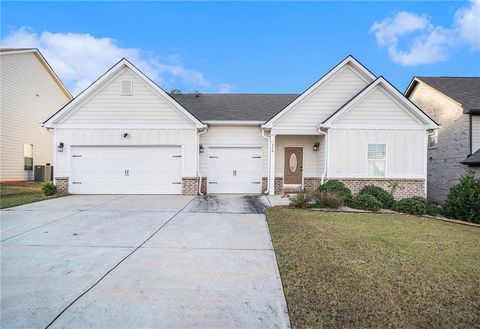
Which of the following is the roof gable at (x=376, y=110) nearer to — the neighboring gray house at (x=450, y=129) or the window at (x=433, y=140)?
the neighboring gray house at (x=450, y=129)

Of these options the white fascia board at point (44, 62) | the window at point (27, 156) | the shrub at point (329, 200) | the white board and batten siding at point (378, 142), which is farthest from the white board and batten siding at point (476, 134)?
the white fascia board at point (44, 62)

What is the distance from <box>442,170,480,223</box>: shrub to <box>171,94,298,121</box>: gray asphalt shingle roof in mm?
8107

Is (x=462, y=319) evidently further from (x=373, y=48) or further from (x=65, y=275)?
(x=373, y=48)

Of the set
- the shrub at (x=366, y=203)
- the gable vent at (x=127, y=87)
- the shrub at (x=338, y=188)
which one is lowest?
the shrub at (x=366, y=203)

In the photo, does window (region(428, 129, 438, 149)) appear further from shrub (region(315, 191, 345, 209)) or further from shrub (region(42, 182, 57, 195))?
shrub (region(42, 182, 57, 195))

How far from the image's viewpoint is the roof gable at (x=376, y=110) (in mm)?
11148

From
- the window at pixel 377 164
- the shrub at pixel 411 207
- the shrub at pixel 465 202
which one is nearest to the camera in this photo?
the shrub at pixel 465 202

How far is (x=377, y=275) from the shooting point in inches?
151

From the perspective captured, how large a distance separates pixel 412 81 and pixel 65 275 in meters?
20.9

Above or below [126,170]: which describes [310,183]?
below

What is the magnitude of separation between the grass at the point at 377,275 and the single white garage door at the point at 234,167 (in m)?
6.33

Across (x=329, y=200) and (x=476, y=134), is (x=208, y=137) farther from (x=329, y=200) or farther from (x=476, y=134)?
(x=476, y=134)

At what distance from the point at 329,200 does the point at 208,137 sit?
258 inches

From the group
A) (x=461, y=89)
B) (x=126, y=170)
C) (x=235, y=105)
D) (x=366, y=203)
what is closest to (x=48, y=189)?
(x=126, y=170)
